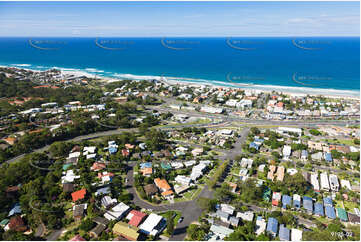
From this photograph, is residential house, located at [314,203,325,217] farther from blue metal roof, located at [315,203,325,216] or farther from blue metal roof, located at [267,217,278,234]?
blue metal roof, located at [267,217,278,234]

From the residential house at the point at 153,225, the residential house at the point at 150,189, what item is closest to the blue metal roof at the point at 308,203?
the residential house at the point at 153,225

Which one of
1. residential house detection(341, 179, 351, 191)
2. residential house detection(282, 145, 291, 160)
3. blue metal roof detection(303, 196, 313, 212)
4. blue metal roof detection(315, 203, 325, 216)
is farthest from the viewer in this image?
residential house detection(282, 145, 291, 160)

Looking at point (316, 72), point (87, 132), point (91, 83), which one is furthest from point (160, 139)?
point (316, 72)

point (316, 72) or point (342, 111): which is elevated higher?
point (316, 72)

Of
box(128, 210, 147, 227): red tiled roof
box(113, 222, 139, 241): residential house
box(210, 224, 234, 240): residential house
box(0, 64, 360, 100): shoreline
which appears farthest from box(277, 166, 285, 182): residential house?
box(0, 64, 360, 100): shoreline

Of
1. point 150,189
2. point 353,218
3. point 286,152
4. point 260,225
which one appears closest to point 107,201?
point 150,189

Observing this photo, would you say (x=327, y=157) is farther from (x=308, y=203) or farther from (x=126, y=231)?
(x=126, y=231)

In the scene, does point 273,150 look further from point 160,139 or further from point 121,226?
point 121,226
